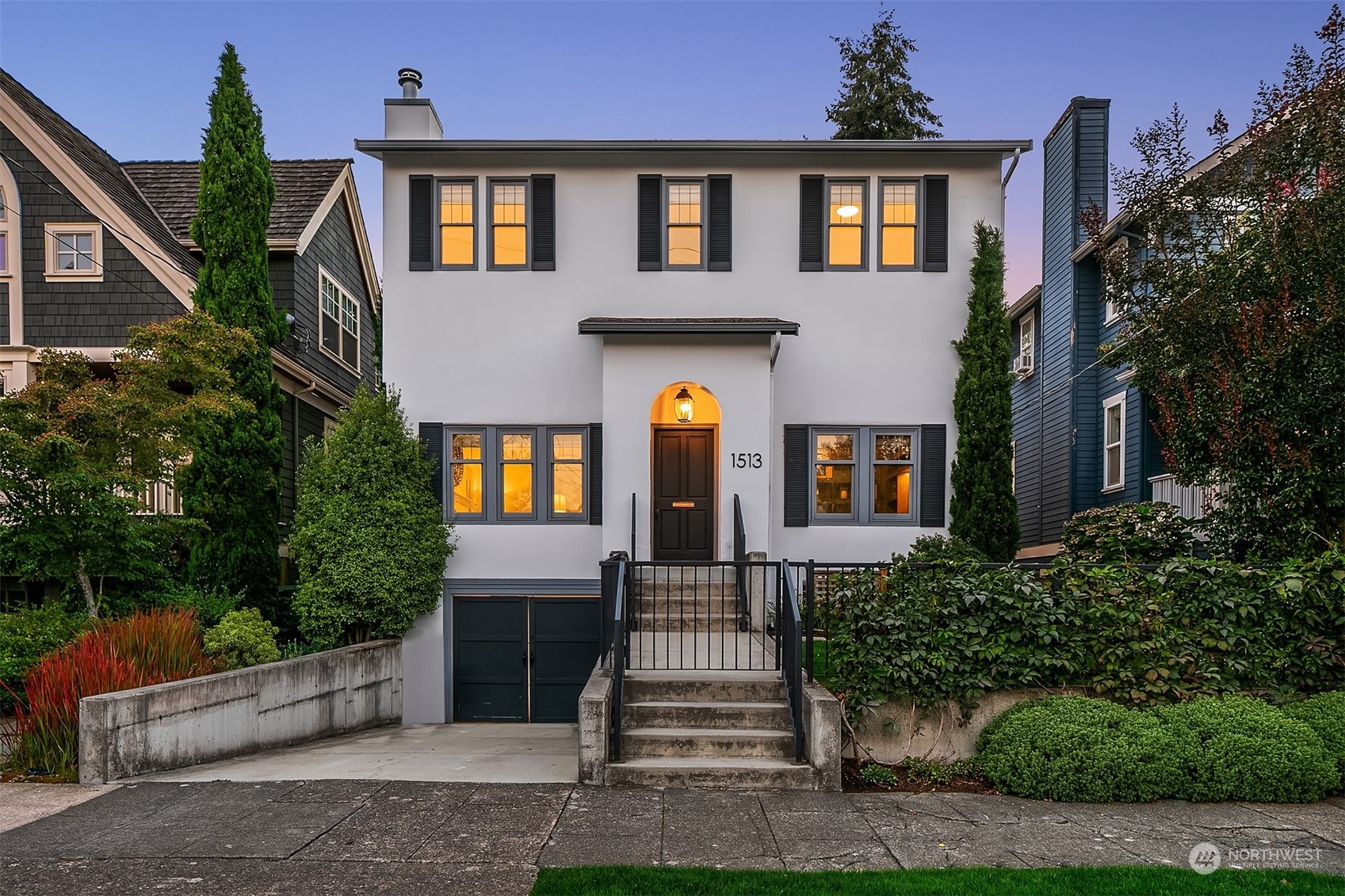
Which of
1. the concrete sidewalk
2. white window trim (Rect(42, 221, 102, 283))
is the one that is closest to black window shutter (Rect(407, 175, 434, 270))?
white window trim (Rect(42, 221, 102, 283))

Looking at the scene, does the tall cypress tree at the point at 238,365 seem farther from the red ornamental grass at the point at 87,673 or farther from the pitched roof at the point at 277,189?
the pitched roof at the point at 277,189

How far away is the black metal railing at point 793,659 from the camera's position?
692cm

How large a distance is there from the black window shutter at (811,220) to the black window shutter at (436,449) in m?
5.99

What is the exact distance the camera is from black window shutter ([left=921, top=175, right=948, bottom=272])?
12.5 m

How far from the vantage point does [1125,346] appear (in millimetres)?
9117

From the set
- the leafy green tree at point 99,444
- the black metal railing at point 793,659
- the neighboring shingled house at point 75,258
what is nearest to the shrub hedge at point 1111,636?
the black metal railing at point 793,659

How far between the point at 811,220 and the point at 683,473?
4310 mm

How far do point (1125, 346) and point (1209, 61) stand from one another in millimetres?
13622

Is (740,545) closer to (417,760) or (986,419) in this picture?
(986,419)

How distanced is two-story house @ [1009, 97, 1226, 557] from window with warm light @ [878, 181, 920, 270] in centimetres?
340

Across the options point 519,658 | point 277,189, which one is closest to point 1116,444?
point 519,658

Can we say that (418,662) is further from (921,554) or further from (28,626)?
(921,554)

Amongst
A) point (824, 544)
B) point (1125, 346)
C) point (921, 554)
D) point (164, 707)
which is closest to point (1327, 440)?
point (1125, 346)

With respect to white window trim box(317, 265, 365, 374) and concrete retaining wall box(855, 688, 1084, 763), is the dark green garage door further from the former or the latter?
white window trim box(317, 265, 365, 374)
